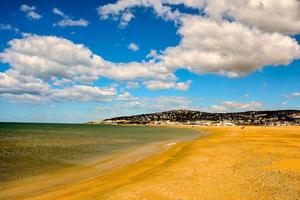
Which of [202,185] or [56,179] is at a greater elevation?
[202,185]

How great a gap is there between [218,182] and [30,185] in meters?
12.5

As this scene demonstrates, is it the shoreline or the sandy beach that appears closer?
the sandy beach

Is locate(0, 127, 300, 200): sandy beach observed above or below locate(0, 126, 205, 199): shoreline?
above

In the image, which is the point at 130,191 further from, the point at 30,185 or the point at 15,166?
the point at 15,166

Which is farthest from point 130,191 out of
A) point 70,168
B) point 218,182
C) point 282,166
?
point 70,168

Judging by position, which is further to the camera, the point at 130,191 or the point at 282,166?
the point at 282,166

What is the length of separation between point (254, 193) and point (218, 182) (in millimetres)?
2736

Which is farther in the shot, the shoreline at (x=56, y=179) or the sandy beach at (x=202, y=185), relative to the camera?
the shoreline at (x=56, y=179)

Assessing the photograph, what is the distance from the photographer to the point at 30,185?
858 inches

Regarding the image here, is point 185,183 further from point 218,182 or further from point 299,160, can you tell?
point 299,160

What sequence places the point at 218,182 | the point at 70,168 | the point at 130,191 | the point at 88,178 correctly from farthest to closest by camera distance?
the point at 70,168 < the point at 88,178 < the point at 218,182 < the point at 130,191

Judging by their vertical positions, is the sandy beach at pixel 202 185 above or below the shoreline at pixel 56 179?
above

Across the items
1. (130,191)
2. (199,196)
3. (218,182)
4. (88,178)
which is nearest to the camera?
(199,196)

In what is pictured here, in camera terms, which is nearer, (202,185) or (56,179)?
(202,185)
